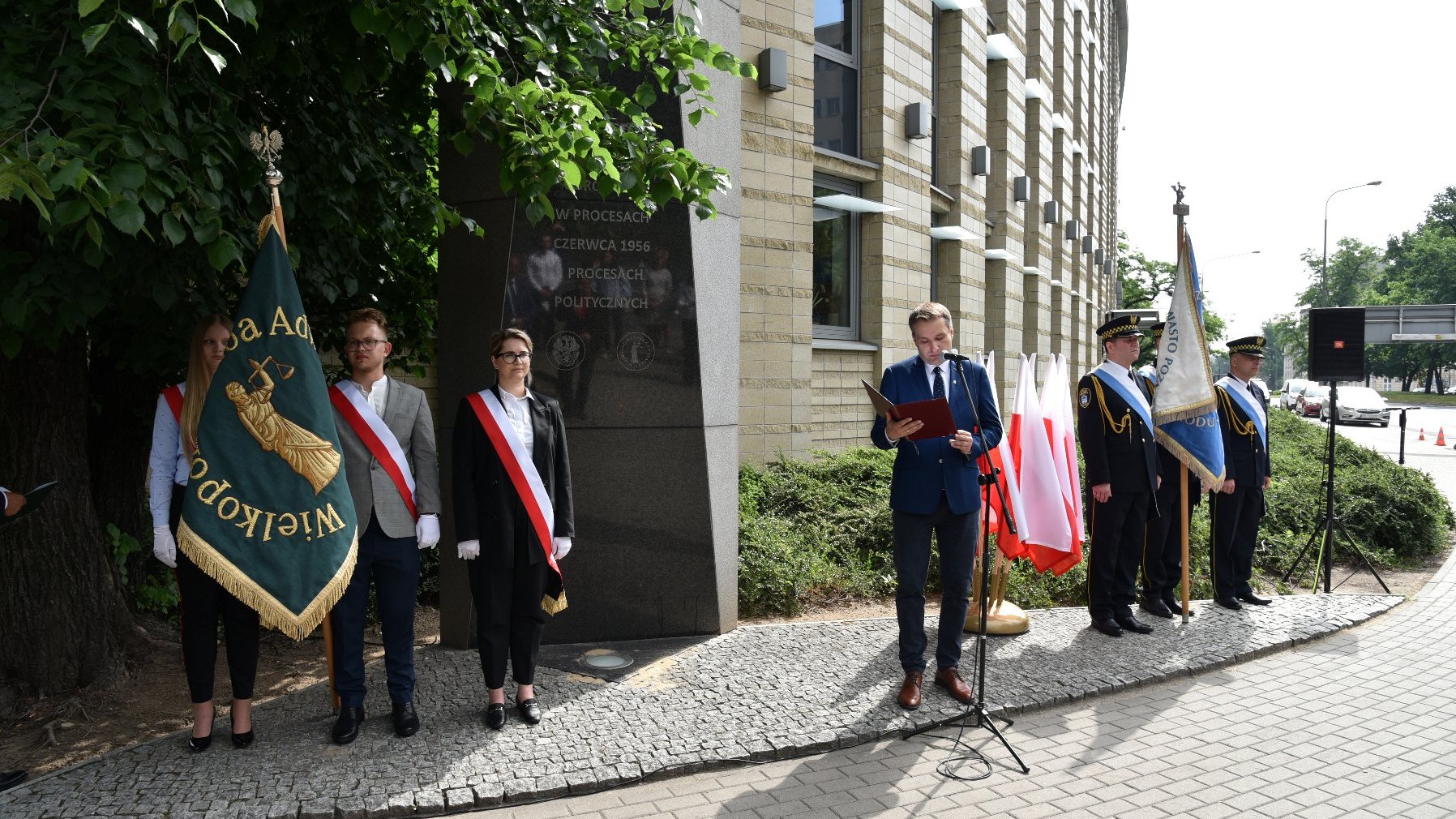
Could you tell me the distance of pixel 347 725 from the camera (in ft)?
15.4

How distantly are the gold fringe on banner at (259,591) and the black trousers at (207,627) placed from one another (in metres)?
0.11

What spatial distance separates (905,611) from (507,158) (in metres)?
3.20

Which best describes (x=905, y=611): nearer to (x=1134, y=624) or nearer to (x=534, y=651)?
(x=534, y=651)

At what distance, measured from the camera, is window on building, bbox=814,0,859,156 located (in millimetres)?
13836

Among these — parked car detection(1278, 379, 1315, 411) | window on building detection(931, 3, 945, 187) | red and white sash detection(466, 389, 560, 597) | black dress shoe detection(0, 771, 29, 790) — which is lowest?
parked car detection(1278, 379, 1315, 411)

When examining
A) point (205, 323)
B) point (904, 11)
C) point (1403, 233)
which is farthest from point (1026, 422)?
point (1403, 233)

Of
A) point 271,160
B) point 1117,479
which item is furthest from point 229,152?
point 1117,479

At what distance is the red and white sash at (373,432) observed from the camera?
479 cm

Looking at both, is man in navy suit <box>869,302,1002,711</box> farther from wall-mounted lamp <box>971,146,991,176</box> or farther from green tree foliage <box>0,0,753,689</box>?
wall-mounted lamp <box>971,146,991,176</box>

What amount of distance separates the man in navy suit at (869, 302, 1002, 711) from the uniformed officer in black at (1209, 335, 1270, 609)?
3.40 meters

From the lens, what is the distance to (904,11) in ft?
46.8

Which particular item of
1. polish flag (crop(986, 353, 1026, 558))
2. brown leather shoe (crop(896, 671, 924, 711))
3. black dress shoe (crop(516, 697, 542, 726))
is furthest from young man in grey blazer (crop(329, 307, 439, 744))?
polish flag (crop(986, 353, 1026, 558))

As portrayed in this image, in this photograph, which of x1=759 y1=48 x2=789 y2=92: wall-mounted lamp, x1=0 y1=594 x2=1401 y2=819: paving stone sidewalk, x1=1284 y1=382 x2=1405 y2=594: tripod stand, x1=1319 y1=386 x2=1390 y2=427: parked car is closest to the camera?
x1=0 y1=594 x2=1401 y2=819: paving stone sidewalk

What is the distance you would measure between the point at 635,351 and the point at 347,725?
9.56ft
